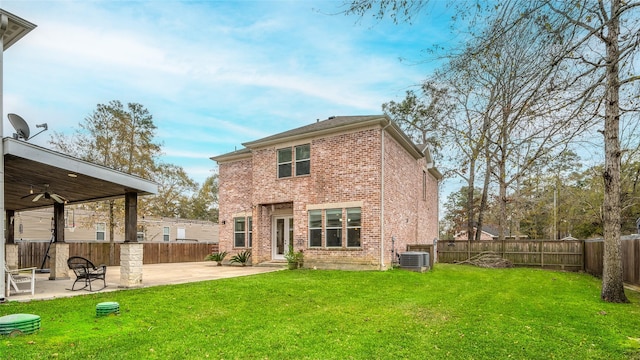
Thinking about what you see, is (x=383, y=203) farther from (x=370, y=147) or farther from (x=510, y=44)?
(x=510, y=44)

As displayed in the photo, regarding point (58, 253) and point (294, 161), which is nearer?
point (58, 253)

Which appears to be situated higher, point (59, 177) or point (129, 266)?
point (59, 177)

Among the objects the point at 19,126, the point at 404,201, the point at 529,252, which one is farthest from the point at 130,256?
the point at 529,252

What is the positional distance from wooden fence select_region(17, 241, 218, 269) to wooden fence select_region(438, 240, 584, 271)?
13579mm

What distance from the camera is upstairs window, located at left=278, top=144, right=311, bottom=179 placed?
15688mm

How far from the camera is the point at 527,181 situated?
30031 mm

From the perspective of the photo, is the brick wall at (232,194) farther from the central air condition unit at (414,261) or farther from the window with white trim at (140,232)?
the window with white trim at (140,232)

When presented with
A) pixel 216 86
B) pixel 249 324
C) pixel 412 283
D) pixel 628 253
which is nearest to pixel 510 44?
pixel 249 324

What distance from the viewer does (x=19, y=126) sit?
892 cm

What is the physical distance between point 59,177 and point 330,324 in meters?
8.20

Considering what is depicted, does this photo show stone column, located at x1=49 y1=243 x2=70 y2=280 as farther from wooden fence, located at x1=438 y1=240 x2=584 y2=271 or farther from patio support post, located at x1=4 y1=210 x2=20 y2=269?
wooden fence, located at x1=438 y1=240 x2=584 y2=271

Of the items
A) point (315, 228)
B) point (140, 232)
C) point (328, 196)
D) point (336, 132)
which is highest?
point (336, 132)

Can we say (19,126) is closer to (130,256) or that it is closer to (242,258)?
(130,256)

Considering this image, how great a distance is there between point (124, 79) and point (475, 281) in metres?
16.0
